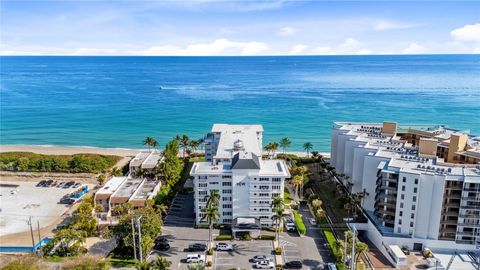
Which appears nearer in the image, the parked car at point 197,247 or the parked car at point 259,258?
the parked car at point 259,258

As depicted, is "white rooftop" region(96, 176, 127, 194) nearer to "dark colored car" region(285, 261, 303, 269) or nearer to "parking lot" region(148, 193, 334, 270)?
"parking lot" region(148, 193, 334, 270)

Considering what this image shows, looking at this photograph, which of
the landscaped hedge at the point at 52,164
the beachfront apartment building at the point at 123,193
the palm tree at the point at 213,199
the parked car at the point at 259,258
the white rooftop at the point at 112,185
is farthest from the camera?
the landscaped hedge at the point at 52,164

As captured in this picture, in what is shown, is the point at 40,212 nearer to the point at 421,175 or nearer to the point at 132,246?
the point at 132,246

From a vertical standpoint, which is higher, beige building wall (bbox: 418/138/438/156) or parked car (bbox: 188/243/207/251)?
beige building wall (bbox: 418/138/438/156)

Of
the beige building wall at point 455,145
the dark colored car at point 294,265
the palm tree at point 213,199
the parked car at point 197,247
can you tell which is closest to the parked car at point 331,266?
the dark colored car at point 294,265

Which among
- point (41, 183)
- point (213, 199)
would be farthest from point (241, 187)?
point (41, 183)

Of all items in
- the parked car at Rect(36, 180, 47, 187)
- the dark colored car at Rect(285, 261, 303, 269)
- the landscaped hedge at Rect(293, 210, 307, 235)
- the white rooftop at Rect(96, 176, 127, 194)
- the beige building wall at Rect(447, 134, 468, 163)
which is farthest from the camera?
the parked car at Rect(36, 180, 47, 187)

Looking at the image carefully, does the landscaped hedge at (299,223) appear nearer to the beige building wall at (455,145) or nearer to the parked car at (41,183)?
the beige building wall at (455,145)

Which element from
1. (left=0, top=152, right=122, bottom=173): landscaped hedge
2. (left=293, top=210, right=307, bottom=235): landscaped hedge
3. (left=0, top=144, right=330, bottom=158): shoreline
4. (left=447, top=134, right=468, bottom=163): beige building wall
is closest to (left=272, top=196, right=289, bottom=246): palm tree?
(left=293, top=210, right=307, bottom=235): landscaped hedge

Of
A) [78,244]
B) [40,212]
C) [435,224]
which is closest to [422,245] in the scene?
[435,224]
